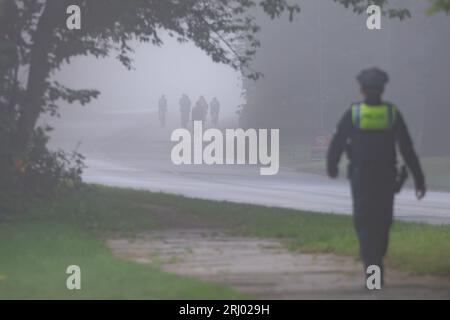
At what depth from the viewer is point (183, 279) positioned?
11234 millimetres

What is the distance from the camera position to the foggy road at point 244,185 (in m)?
28.1

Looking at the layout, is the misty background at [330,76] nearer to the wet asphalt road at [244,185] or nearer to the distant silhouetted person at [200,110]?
the distant silhouetted person at [200,110]

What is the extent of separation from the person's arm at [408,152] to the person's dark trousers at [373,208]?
269 millimetres

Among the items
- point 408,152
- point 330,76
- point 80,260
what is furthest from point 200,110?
point 408,152

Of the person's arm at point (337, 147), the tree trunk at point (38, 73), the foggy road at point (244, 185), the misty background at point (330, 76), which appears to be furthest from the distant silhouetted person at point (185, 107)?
the person's arm at point (337, 147)

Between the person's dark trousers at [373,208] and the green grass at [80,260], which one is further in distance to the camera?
the green grass at [80,260]

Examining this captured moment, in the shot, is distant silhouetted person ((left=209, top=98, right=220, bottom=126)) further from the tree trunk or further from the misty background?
the tree trunk

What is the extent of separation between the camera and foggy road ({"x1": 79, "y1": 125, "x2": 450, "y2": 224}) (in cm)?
2814

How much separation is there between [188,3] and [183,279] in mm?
11110

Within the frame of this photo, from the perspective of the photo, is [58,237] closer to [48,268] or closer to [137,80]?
[48,268]

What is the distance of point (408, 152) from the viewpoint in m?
10.4

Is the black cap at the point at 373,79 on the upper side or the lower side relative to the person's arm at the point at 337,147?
upper

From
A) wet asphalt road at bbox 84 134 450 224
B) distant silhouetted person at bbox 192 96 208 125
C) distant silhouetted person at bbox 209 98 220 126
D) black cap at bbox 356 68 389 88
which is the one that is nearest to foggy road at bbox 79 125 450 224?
wet asphalt road at bbox 84 134 450 224

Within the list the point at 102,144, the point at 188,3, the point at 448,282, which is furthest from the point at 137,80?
the point at 448,282
